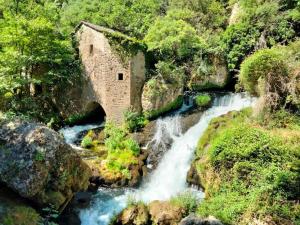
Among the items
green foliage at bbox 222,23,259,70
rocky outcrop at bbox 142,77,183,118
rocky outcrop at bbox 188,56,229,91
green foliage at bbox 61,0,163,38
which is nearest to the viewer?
rocky outcrop at bbox 142,77,183,118

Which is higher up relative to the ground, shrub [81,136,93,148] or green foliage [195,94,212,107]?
green foliage [195,94,212,107]

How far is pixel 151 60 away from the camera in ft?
69.7

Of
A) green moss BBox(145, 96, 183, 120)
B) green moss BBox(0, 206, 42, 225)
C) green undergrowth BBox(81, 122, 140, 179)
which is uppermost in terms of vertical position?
green moss BBox(145, 96, 183, 120)

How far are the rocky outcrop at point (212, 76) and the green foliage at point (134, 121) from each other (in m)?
3.35

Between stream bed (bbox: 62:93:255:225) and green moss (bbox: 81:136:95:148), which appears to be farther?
green moss (bbox: 81:136:95:148)

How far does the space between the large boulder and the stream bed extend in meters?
1.73

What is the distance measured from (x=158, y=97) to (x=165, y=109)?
708mm

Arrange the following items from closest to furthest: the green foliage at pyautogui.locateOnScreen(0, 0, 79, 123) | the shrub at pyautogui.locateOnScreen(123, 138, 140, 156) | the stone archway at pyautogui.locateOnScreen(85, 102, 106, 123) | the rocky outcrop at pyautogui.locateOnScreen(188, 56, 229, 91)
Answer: the shrub at pyautogui.locateOnScreen(123, 138, 140, 156) < the green foliage at pyautogui.locateOnScreen(0, 0, 79, 123) < the rocky outcrop at pyautogui.locateOnScreen(188, 56, 229, 91) < the stone archway at pyautogui.locateOnScreen(85, 102, 106, 123)

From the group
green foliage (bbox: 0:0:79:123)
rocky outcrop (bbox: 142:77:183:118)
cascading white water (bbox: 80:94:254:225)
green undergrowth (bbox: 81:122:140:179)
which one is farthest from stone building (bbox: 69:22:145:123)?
cascading white water (bbox: 80:94:254:225)

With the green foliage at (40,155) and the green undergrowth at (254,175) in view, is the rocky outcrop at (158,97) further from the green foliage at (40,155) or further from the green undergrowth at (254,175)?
the green foliage at (40,155)

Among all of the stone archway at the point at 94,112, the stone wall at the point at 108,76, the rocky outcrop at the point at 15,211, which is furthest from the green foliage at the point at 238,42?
the rocky outcrop at the point at 15,211

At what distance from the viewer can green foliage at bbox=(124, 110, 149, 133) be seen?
19703 millimetres

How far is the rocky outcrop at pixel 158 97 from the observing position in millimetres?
20141

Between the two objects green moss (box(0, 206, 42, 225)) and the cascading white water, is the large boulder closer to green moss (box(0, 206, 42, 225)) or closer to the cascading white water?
green moss (box(0, 206, 42, 225))
